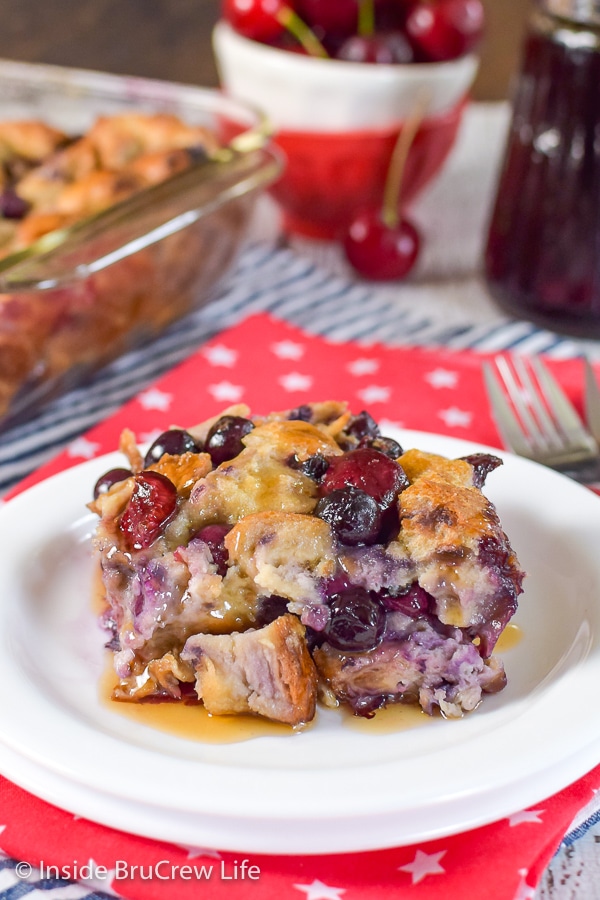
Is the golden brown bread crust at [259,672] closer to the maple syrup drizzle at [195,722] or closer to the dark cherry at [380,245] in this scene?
the maple syrup drizzle at [195,722]

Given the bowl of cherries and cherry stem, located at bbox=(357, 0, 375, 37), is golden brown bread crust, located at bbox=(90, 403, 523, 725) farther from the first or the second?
cherry stem, located at bbox=(357, 0, 375, 37)

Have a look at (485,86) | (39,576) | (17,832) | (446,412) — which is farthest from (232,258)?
(485,86)

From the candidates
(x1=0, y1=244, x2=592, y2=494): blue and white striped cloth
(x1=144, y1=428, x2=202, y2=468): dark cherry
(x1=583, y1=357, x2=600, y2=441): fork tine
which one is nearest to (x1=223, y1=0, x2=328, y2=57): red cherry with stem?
(x1=0, y1=244, x2=592, y2=494): blue and white striped cloth

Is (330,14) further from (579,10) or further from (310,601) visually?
(310,601)

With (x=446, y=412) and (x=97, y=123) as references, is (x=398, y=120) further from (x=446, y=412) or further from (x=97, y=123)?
(x=446, y=412)

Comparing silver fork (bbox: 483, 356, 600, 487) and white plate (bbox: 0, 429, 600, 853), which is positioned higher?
white plate (bbox: 0, 429, 600, 853)
